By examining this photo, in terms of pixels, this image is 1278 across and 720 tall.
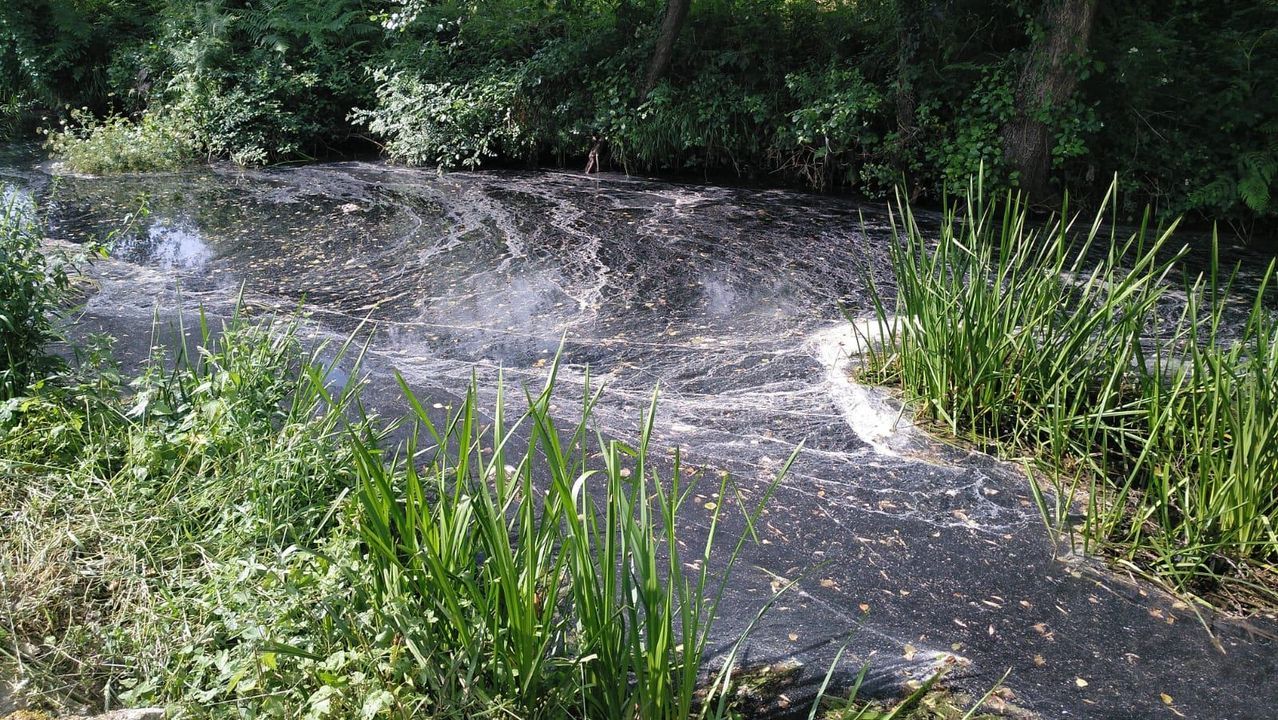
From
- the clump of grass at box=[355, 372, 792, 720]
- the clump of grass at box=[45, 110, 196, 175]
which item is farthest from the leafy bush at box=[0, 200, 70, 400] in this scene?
the clump of grass at box=[45, 110, 196, 175]

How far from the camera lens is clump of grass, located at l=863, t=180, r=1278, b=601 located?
296 cm

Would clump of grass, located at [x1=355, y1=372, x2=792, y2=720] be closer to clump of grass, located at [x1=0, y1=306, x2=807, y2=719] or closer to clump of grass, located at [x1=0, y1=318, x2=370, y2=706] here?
clump of grass, located at [x1=0, y1=306, x2=807, y2=719]

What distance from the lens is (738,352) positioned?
5039 millimetres

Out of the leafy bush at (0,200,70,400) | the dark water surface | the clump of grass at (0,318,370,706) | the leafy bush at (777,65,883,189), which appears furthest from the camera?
the leafy bush at (777,65,883,189)

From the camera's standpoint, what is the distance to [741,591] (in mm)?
2932

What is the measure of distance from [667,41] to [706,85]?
0.66 m

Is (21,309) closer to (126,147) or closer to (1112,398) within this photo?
(1112,398)

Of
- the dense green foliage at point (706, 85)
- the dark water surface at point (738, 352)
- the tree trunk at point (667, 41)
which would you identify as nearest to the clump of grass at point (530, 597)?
the dark water surface at point (738, 352)

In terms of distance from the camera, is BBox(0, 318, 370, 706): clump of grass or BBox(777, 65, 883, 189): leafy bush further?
BBox(777, 65, 883, 189): leafy bush

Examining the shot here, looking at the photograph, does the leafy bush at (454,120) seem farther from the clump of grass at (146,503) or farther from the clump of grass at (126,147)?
the clump of grass at (146,503)

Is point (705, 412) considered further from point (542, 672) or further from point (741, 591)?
point (542, 672)

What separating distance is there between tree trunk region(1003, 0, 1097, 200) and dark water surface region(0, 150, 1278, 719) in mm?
1309

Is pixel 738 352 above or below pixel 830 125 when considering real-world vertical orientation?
below

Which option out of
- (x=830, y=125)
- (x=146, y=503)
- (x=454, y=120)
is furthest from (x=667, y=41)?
(x=146, y=503)
